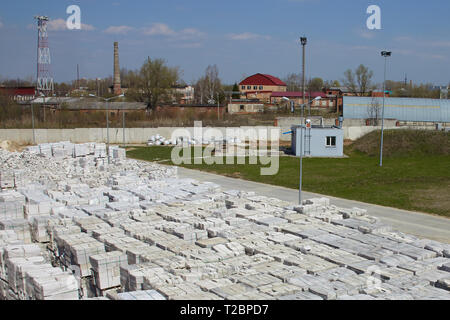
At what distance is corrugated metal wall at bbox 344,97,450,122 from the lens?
56719 millimetres

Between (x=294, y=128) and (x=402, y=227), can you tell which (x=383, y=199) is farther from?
(x=294, y=128)

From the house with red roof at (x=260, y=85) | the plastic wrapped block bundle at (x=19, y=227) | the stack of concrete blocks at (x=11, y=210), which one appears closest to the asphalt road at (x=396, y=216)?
the stack of concrete blocks at (x=11, y=210)

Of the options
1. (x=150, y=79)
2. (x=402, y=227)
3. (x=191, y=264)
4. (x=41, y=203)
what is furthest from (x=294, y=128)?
(x=150, y=79)

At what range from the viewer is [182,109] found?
214 feet

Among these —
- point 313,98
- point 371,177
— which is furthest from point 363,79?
point 371,177

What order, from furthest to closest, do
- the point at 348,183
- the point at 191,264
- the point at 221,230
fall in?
the point at 348,183 → the point at 221,230 → the point at 191,264

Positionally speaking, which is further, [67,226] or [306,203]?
[306,203]

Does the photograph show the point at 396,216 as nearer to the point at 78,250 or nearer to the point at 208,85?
the point at 78,250

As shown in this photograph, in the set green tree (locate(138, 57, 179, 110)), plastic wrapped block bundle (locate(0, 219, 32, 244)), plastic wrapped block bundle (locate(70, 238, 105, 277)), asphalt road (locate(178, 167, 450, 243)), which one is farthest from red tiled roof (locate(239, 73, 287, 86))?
plastic wrapped block bundle (locate(70, 238, 105, 277))

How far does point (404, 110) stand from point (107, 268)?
53945mm

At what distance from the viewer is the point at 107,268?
11086mm

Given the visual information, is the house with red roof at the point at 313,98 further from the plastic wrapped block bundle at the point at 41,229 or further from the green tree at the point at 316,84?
the plastic wrapped block bundle at the point at 41,229

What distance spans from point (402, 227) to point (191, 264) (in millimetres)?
11111

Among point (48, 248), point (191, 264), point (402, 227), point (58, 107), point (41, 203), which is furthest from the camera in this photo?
point (58, 107)
